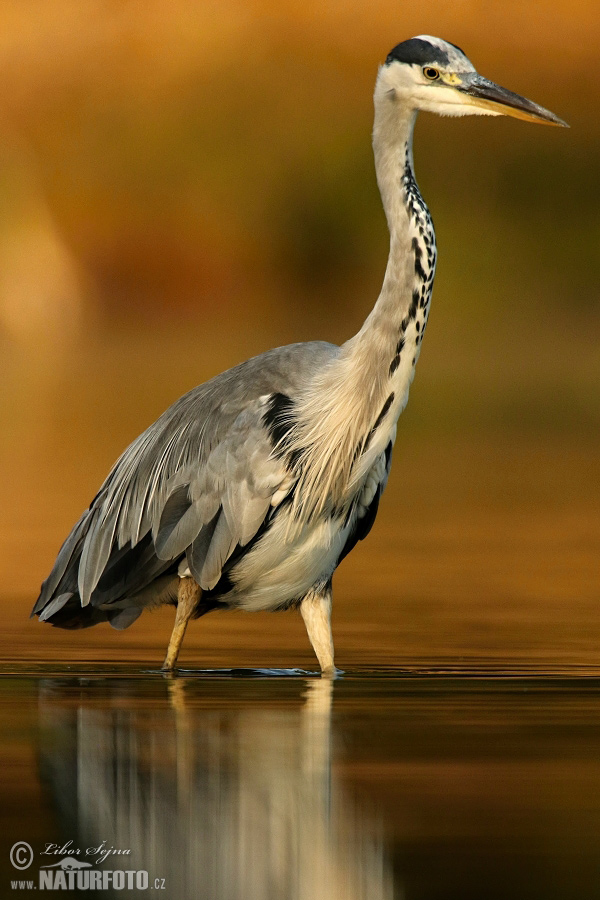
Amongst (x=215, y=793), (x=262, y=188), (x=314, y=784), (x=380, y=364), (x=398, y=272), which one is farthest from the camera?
(x=262, y=188)

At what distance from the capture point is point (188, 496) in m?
8.01

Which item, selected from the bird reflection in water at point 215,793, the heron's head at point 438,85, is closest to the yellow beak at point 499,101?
the heron's head at point 438,85

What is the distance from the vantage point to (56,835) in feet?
15.6

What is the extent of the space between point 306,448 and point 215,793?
2.79 m

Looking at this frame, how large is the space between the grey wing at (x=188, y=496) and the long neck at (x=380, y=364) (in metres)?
0.16

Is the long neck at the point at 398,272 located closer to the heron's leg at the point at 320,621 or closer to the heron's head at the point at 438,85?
the heron's head at the point at 438,85

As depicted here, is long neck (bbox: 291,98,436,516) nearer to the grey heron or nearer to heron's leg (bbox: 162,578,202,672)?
the grey heron

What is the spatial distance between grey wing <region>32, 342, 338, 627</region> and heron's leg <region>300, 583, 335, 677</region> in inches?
20.0

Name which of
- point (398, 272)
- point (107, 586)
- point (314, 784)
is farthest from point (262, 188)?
point (314, 784)

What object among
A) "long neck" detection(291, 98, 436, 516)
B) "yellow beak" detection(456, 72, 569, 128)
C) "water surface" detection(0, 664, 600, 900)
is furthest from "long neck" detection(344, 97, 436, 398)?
"water surface" detection(0, 664, 600, 900)

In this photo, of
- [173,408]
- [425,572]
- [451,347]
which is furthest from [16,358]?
[173,408]

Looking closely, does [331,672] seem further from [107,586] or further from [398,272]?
[398,272]

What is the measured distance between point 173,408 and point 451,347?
27.7m

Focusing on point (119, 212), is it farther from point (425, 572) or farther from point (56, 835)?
point (56, 835)
